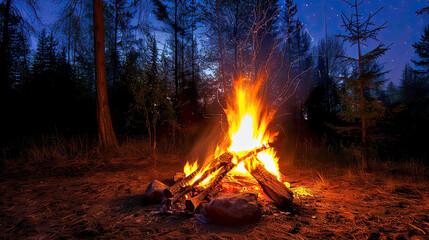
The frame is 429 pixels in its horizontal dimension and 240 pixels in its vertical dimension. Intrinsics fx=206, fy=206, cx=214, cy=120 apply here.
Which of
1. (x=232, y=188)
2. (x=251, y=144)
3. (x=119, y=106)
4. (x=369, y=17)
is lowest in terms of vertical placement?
(x=232, y=188)

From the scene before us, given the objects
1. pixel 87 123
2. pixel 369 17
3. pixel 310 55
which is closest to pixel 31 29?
→ pixel 87 123

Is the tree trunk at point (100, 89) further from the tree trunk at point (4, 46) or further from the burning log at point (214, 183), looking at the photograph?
the tree trunk at point (4, 46)

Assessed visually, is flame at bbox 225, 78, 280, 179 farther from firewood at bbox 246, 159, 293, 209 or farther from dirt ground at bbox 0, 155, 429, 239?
dirt ground at bbox 0, 155, 429, 239

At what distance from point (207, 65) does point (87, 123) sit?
35.7 ft

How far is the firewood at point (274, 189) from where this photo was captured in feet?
9.53

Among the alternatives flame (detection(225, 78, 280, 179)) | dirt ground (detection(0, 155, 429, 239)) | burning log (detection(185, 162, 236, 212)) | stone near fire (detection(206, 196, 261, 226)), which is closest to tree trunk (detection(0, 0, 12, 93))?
dirt ground (detection(0, 155, 429, 239))

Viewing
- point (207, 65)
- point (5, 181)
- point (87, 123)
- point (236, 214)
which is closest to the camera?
point (236, 214)

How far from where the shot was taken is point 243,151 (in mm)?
3984

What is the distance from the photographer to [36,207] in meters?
2.90

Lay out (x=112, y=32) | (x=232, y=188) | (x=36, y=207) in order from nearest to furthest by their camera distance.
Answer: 1. (x=36, y=207)
2. (x=232, y=188)
3. (x=112, y=32)

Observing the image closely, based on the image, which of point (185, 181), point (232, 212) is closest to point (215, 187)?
point (185, 181)

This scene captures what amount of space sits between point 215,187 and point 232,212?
0.90m

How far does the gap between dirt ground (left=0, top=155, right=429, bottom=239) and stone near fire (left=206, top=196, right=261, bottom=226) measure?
0.08 m

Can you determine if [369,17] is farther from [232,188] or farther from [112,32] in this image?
[112,32]
